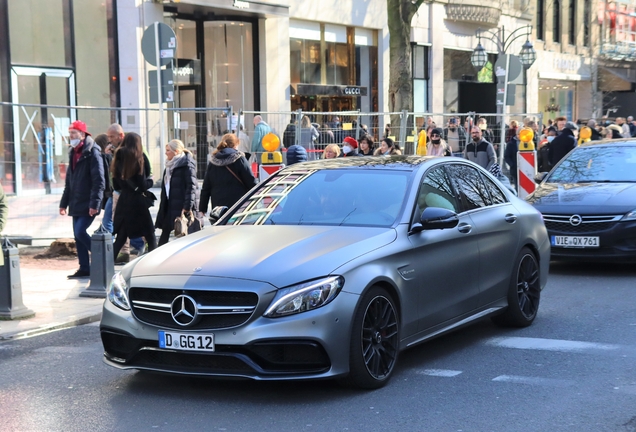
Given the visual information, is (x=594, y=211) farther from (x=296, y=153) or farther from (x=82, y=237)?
(x=82, y=237)

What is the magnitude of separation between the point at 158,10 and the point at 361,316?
63.9 feet

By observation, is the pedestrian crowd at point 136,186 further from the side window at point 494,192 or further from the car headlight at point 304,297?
the car headlight at point 304,297

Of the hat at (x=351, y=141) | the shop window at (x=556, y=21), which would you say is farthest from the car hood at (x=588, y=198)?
the shop window at (x=556, y=21)

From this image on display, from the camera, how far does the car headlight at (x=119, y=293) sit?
20.6 feet

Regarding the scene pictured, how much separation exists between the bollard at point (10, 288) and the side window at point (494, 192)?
4.47 m

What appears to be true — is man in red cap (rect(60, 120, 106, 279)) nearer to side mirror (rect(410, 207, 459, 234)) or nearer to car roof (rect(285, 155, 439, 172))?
car roof (rect(285, 155, 439, 172))

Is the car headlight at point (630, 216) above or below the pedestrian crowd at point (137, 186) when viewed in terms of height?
below

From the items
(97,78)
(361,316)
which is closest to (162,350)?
(361,316)

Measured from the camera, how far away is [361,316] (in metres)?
6.04

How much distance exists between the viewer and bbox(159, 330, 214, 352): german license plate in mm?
5871

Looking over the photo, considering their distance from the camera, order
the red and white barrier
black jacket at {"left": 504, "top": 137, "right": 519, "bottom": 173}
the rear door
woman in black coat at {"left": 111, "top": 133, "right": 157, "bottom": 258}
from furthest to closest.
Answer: black jacket at {"left": 504, "top": 137, "right": 519, "bottom": 173}
the red and white barrier
woman in black coat at {"left": 111, "top": 133, "right": 157, "bottom": 258}
the rear door

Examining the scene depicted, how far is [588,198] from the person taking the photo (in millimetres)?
11711

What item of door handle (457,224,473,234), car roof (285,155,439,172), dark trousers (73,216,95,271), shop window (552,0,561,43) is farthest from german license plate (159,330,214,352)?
shop window (552,0,561,43)

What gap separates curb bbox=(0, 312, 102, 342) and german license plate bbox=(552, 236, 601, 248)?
542 centimetres
